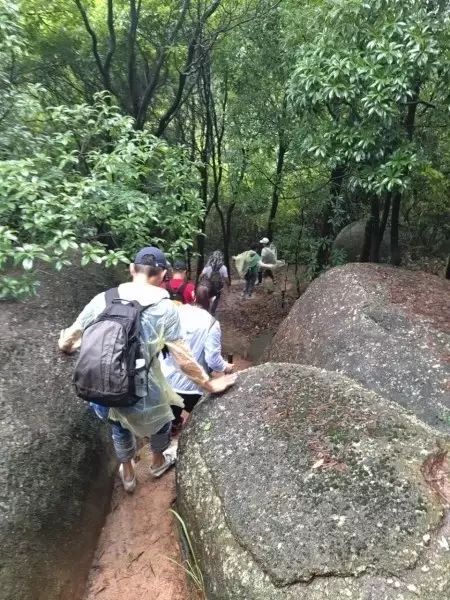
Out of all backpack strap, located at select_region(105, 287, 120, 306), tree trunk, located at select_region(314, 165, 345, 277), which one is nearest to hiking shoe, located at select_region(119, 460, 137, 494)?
backpack strap, located at select_region(105, 287, 120, 306)

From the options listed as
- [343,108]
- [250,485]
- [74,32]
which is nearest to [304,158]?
[343,108]

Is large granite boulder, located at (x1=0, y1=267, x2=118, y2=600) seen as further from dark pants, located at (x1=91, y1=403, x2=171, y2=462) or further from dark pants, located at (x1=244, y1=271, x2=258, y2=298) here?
dark pants, located at (x1=244, y1=271, x2=258, y2=298)

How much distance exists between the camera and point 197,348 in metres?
4.63

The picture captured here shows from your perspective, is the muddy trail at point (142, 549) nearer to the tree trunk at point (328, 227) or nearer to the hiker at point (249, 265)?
the tree trunk at point (328, 227)

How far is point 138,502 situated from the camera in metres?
4.37

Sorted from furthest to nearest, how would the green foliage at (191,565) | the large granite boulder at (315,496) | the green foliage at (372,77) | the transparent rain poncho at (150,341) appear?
the green foliage at (372,77)
the transparent rain poncho at (150,341)
the green foliage at (191,565)
the large granite boulder at (315,496)

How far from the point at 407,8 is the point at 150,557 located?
20.7 feet

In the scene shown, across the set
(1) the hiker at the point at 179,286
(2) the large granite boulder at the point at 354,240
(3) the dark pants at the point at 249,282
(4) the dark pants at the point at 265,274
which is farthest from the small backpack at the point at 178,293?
(2) the large granite boulder at the point at 354,240

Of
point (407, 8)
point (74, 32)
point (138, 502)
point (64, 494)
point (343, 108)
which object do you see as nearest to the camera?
point (64, 494)

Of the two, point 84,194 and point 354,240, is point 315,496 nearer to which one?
point 84,194

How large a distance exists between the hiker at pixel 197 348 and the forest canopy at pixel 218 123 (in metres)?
0.92

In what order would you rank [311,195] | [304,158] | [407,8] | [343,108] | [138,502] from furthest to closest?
[311,195]
[304,158]
[343,108]
[407,8]
[138,502]

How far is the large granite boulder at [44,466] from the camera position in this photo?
10.6 ft

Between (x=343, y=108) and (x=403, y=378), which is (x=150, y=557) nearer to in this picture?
(x=403, y=378)
